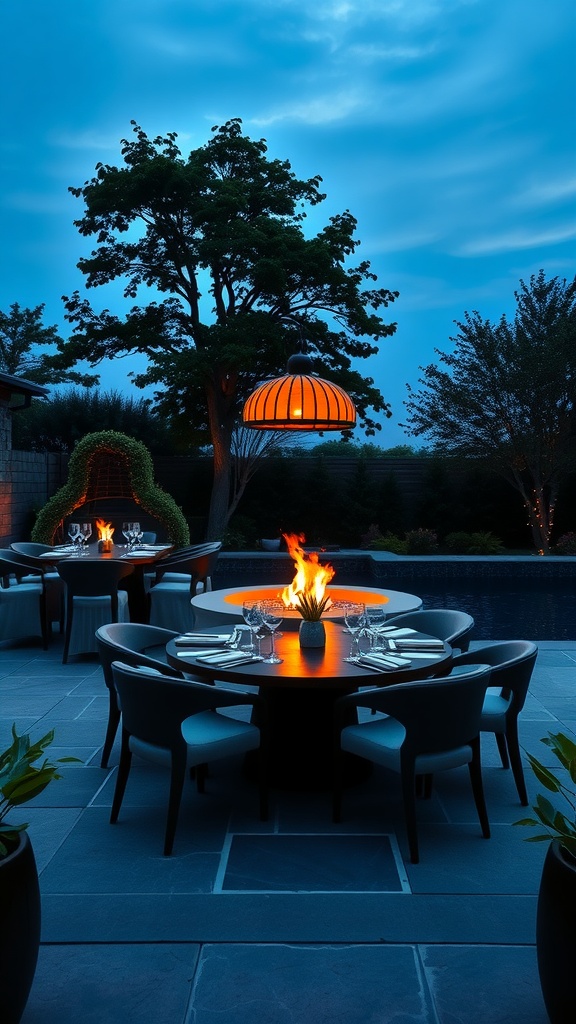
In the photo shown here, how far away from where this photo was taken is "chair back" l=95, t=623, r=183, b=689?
3771 millimetres

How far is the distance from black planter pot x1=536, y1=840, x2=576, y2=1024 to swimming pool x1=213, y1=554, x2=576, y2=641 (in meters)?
6.33

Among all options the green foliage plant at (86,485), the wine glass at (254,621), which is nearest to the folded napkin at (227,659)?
the wine glass at (254,621)

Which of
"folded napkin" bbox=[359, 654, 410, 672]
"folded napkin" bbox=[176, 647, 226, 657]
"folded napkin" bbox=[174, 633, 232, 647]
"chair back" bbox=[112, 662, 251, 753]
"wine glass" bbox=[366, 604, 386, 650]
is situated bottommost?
"chair back" bbox=[112, 662, 251, 753]

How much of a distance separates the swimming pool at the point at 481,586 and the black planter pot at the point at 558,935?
20.8 feet

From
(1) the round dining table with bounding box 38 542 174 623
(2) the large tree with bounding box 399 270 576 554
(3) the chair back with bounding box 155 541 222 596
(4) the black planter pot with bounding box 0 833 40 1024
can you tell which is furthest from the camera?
(2) the large tree with bounding box 399 270 576 554

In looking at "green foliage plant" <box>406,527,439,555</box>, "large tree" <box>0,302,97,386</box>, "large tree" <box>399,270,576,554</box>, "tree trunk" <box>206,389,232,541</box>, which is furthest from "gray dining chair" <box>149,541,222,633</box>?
"large tree" <box>0,302,97,386</box>

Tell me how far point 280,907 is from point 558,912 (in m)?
1.10

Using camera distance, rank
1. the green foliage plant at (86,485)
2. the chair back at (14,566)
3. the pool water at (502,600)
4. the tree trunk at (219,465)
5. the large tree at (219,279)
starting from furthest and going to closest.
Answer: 1. the tree trunk at (219,465)
2. the large tree at (219,279)
3. the green foliage plant at (86,485)
4. the pool water at (502,600)
5. the chair back at (14,566)

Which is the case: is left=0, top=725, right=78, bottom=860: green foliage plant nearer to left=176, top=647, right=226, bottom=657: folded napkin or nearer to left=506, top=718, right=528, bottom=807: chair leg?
left=176, top=647, right=226, bottom=657: folded napkin

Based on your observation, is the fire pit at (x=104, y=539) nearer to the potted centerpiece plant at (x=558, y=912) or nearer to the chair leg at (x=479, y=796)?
the chair leg at (x=479, y=796)

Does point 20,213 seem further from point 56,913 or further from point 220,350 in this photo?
point 56,913

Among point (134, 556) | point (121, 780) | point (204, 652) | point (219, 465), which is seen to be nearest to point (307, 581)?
point (204, 652)

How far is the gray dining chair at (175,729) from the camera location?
A: 10.4 feet

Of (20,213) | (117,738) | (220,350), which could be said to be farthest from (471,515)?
(20,213)
